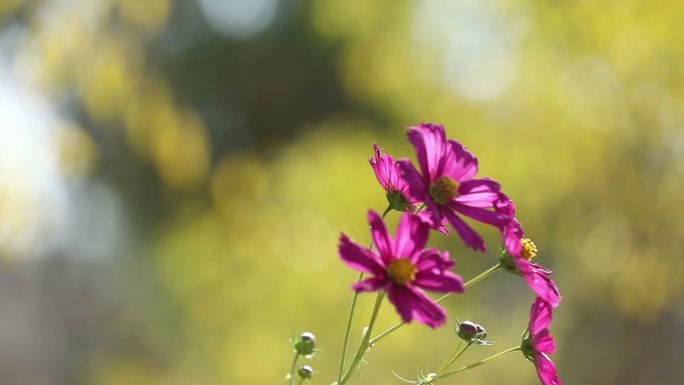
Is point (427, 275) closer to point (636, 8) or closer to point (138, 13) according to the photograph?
point (138, 13)

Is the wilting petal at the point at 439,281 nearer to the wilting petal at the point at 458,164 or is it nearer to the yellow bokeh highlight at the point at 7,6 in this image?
the wilting petal at the point at 458,164

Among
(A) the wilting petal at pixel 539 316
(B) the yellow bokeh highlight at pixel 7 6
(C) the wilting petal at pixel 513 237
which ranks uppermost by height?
(B) the yellow bokeh highlight at pixel 7 6

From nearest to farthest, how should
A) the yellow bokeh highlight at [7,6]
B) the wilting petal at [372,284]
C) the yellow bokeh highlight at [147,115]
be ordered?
the wilting petal at [372,284], the yellow bokeh highlight at [7,6], the yellow bokeh highlight at [147,115]

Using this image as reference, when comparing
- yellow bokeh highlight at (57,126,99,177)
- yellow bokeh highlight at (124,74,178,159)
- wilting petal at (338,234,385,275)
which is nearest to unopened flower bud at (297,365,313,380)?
wilting petal at (338,234,385,275)

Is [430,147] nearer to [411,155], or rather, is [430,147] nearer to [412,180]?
[412,180]

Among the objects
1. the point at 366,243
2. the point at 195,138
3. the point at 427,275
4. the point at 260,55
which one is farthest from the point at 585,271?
the point at 260,55

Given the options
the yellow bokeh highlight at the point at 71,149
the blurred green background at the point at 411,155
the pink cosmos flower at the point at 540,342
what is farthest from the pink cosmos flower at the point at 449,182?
the yellow bokeh highlight at the point at 71,149

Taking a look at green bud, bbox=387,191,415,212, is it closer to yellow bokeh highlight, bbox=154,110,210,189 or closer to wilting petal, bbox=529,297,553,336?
wilting petal, bbox=529,297,553,336
